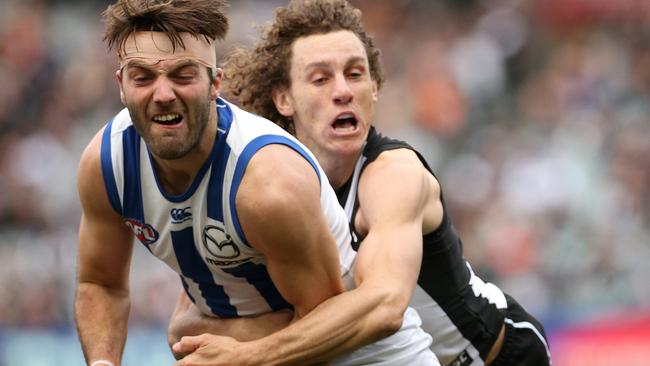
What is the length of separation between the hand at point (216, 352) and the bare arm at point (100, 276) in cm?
62

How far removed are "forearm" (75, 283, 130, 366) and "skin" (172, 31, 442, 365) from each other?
0.24 meters

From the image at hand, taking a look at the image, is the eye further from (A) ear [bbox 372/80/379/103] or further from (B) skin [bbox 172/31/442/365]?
(A) ear [bbox 372/80/379/103]

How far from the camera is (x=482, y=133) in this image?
40.2 feet

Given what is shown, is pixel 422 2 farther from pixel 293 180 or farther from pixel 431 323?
pixel 293 180

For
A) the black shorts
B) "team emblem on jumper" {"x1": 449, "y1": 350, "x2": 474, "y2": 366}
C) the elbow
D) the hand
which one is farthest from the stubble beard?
the black shorts

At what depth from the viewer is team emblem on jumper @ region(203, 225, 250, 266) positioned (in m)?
4.61

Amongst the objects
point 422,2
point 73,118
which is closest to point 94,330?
point 73,118

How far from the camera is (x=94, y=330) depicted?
5234 millimetres

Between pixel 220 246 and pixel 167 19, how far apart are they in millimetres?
853

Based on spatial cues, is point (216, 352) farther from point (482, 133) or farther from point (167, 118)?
point (482, 133)

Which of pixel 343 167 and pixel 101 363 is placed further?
pixel 343 167

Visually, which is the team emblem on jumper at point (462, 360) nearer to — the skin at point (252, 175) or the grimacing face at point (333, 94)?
the grimacing face at point (333, 94)

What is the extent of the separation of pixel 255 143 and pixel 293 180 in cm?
23

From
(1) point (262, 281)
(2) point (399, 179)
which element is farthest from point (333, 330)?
(2) point (399, 179)
